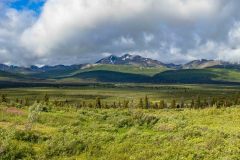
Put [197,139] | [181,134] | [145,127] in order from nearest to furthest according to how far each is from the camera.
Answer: [197,139], [181,134], [145,127]

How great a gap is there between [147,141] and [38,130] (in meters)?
12.0

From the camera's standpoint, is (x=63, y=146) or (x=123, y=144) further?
(x=123, y=144)

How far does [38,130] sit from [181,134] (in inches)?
610

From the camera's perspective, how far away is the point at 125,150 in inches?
1348

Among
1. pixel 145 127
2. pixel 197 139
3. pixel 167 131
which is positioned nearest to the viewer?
pixel 197 139

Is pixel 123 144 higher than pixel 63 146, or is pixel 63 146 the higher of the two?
pixel 63 146

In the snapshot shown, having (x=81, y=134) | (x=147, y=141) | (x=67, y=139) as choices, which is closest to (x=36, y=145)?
(x=67, y=139)

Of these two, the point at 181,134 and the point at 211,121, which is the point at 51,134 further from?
the point at 211,121

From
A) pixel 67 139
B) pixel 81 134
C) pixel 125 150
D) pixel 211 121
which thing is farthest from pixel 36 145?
pixel 211 121

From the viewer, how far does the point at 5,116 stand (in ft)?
156

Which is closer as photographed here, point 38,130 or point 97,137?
point 97,137

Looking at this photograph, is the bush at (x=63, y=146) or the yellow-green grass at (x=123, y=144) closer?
the yellow-green grass at (x=123, y=144)

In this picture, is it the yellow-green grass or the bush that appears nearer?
the yellow-green grass

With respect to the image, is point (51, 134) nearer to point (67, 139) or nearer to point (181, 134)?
point (67, 139)
